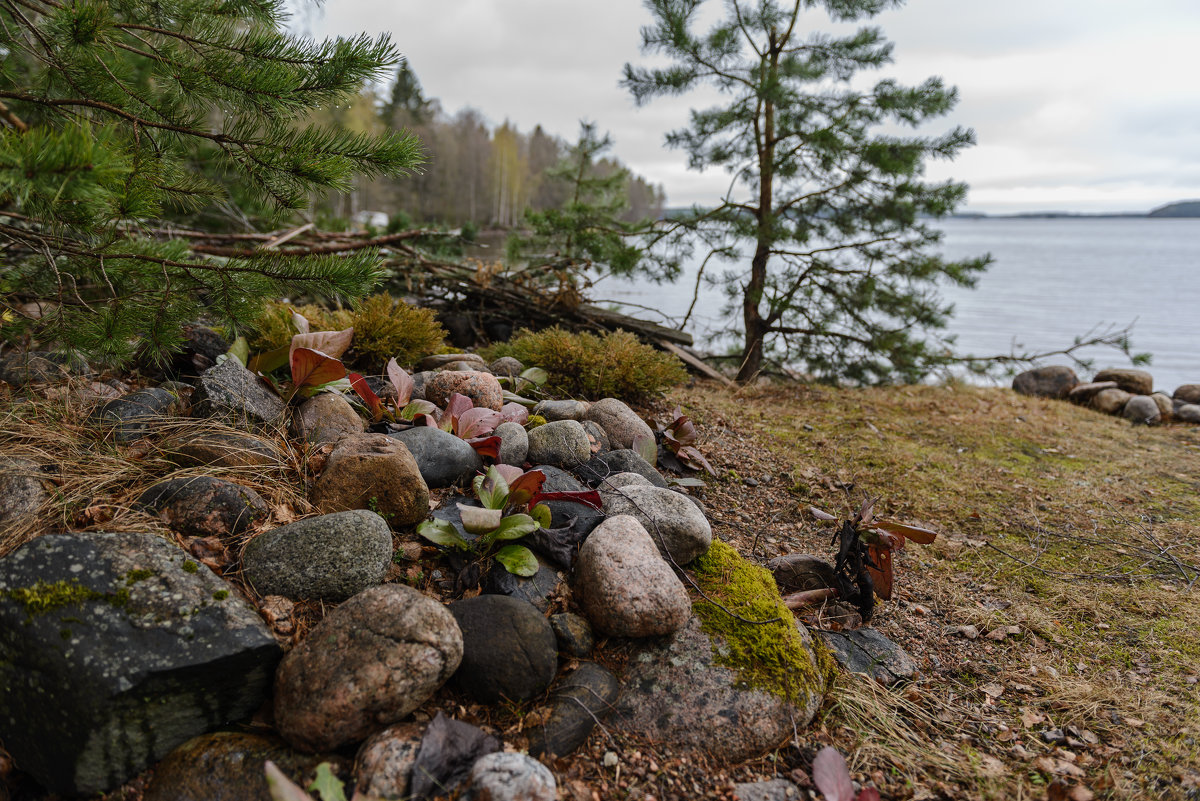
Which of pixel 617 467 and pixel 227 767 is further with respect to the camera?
pixel 617 467

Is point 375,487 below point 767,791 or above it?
above

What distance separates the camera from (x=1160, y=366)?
10633mm

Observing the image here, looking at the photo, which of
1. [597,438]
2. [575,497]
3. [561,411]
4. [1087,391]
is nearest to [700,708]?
[575,497]

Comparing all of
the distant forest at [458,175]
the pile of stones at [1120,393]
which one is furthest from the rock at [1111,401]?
the distant forest at [458,175]

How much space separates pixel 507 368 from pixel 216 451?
7.28 feet

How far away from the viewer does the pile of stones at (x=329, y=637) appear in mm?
1650

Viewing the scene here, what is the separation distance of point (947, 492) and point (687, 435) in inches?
75.1

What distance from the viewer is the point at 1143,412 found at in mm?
6824

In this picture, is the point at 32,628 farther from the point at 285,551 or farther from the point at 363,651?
the point at 363,651

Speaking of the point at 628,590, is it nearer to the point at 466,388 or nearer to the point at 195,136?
the point at 466,388

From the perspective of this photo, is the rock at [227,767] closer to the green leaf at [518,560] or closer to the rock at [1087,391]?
the green leaf at [518,560]

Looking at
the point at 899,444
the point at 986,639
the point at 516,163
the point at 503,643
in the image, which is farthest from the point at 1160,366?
the point at 516,163

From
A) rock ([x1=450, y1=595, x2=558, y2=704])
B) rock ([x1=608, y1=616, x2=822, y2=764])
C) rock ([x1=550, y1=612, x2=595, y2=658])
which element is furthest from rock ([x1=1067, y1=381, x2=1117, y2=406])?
rock ([x1=450, y1=595, x2=558, y2=704])

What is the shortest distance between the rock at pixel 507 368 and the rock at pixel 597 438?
102 centimetres
